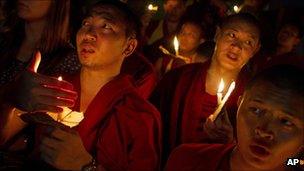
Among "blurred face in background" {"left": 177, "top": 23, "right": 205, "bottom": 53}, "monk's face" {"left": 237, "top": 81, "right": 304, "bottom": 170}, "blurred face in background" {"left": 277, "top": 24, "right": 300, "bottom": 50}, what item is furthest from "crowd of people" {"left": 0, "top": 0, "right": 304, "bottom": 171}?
"blurred face in background" {"left": 277, "top": 24, "right": 300, "bottom": 50}

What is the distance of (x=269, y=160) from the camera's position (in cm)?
214

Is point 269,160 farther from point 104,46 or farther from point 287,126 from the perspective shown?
point 104,46

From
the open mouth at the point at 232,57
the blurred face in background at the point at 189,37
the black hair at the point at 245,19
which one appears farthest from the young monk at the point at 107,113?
the blurred face in background at the point at 189,37

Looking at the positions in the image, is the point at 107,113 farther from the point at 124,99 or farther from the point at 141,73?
the point at 141,73

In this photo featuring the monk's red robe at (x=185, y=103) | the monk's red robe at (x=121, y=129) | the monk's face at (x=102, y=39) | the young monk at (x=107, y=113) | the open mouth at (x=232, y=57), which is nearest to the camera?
the young monk at (x=107, y=113)

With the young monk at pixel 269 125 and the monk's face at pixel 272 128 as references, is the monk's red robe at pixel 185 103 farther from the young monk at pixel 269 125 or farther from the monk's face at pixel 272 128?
the monk's face at pixel 272 128

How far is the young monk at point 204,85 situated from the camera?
3547mm

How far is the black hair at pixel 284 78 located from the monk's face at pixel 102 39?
99 centimetres

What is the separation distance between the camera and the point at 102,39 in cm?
287

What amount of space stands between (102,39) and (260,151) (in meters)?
1.27

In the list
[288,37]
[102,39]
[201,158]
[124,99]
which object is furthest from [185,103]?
[288,37]

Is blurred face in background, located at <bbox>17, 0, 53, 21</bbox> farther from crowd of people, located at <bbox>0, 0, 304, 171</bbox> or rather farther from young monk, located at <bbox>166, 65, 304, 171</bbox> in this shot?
young monk, located at <bbox>166, 65, 304, 171</bbox>

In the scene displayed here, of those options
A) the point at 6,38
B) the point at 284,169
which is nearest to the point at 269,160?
the point at 284,169

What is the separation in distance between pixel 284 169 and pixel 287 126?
0.84 ft
